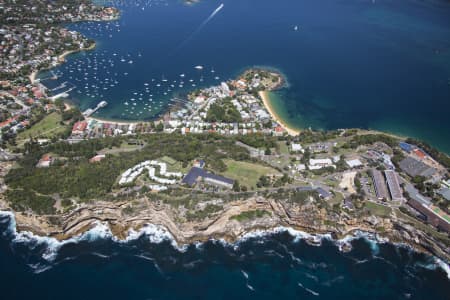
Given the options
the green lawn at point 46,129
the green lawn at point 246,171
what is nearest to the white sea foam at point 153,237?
the green lawn at point 246,171

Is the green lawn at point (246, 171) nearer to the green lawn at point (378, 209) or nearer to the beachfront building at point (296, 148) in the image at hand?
the beachfront building at point (296, 148)

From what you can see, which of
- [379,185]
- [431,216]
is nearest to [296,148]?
[379,185]

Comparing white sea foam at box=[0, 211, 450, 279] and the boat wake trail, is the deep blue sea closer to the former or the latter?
the boat wake trail

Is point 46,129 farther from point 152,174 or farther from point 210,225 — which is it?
point 210,225

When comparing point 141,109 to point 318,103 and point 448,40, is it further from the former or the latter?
point 448,40

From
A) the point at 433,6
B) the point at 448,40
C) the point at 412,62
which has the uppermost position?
the point at 433,6

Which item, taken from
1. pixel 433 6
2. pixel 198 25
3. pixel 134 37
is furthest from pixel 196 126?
pixel 433 6
